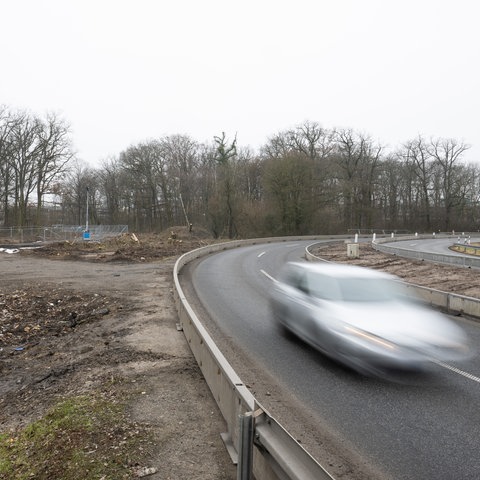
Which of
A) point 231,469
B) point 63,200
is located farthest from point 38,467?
point 63,200

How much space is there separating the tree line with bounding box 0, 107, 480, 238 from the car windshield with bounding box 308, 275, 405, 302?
49.6m

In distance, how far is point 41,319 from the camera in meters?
11.6

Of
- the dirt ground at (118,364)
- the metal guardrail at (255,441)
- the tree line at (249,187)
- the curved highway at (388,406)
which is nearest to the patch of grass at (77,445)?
the dirt ground at (118,364)

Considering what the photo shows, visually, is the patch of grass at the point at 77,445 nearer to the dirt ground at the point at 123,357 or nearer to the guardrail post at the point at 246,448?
the dirt ground at the point at 123,357

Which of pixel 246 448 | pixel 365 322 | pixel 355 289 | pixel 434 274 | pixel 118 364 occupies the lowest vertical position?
pixel 118 364

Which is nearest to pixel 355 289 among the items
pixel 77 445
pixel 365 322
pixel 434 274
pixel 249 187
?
pixel 365 322

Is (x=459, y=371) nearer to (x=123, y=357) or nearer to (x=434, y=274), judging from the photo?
(x=123, y=357)

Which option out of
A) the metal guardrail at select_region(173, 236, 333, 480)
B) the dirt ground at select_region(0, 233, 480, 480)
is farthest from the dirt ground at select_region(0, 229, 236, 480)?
the metal guardrail at select_region(173, 236, 333, 480)

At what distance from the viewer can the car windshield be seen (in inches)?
278

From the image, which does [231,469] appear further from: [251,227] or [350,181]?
[350,181]

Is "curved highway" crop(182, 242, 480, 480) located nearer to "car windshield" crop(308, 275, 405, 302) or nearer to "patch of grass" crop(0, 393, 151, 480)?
"car windshield" crop(308, 275, 405, 302)

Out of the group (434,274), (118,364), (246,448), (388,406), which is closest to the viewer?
(246,448)

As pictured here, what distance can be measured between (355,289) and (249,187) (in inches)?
2355

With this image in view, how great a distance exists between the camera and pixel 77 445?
439 centimetres
